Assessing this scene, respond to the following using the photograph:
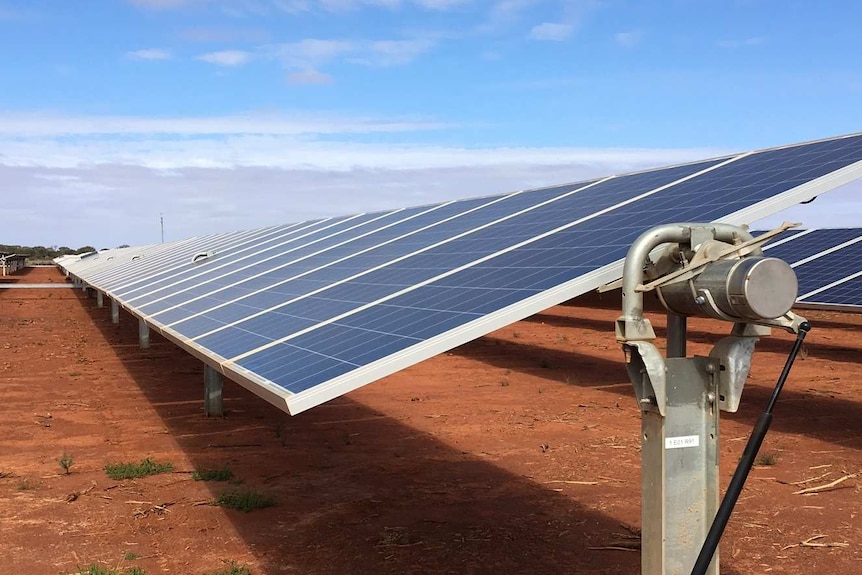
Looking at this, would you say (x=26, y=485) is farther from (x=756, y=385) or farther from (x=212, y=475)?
(x=756, y=385)

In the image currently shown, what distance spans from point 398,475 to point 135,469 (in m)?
4.04

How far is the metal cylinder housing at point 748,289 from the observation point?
4.83 m

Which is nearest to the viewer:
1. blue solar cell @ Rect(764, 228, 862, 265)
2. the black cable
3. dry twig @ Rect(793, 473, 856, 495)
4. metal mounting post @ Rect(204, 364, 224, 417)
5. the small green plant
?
the black cable

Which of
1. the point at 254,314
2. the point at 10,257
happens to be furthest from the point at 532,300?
the point at 10,257

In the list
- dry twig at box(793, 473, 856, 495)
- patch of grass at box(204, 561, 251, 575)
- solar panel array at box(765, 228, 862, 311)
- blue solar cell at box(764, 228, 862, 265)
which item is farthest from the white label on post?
blue solar cell at box(764, 228, 862, 265)

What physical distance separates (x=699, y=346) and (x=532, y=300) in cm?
2449

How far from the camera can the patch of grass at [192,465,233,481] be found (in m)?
12.3

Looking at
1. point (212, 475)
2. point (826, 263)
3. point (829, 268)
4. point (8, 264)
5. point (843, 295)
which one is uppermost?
point (8, 264)

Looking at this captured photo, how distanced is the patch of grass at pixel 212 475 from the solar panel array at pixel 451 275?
2.30 m

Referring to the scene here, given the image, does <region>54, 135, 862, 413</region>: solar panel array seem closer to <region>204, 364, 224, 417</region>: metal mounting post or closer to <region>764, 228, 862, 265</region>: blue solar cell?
<region>204, 364, 224, 417</region>: metal mounting post

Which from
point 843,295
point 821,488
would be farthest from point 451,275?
point 843,295

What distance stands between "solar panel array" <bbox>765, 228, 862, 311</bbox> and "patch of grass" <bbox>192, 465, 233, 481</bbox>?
15364 mm

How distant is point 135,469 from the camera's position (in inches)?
496

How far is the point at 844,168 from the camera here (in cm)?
754
